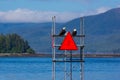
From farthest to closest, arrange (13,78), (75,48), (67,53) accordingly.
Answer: (13,78)
(67,53)
(75,48)

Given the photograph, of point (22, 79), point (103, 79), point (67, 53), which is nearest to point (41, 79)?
point (22, 79)

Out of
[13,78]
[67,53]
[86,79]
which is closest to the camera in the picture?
[67,53]

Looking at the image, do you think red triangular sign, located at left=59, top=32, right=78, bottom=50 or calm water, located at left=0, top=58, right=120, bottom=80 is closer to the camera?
red triangular sign, located at left=59, top=32, right=78, bottom=50

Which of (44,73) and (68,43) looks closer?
(68,43)

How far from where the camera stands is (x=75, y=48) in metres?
31.2

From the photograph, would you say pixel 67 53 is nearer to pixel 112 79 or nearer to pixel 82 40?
pixel 82 40

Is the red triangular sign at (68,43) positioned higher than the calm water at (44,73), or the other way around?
the red triangular sign at (68,43)

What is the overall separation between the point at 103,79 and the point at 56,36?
35136 mm

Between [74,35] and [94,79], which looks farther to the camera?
[94,79]

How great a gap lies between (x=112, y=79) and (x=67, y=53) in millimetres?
32996

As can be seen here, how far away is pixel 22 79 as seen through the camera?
2579 inches

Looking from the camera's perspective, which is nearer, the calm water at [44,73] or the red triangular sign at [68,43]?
the red triangular sign at [68,43]

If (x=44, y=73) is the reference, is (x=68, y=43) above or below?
above

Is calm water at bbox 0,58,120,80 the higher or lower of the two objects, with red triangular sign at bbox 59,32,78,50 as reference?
lower
